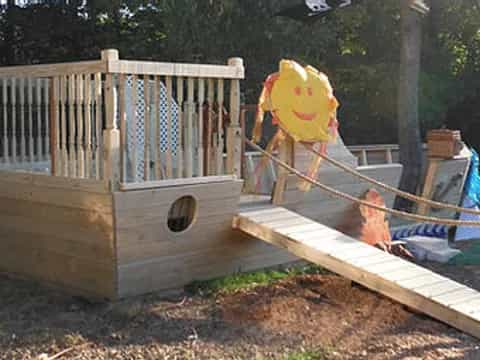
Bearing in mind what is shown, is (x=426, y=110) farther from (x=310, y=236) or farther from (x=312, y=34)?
(x=310, y=236)

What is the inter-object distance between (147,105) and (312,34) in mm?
6088

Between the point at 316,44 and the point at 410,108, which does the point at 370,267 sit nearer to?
the point at 410,108

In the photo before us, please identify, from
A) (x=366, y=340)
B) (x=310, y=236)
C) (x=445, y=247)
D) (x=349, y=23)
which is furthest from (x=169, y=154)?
(x=349, y=23)

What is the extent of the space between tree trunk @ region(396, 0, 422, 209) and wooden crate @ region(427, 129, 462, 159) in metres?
1.14

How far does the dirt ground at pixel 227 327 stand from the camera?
4055 millimetres

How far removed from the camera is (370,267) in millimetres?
4848

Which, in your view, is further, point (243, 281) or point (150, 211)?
point (243, 281)

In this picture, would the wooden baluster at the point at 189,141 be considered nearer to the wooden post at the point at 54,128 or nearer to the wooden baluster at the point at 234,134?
the wooden baluster at the point at 234,134

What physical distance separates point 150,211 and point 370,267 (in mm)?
1678

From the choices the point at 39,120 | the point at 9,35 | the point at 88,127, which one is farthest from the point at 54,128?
the point at 9,35

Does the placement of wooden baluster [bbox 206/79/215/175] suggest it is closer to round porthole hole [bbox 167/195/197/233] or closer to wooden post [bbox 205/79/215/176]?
wooden post [bbox 205/79/215/176]

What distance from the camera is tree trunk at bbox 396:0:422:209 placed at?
30.6 ft

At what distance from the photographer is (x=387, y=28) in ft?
39.0

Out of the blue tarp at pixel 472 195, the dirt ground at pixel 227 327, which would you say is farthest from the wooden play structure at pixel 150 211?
the blue tarp at pixel 472 195
